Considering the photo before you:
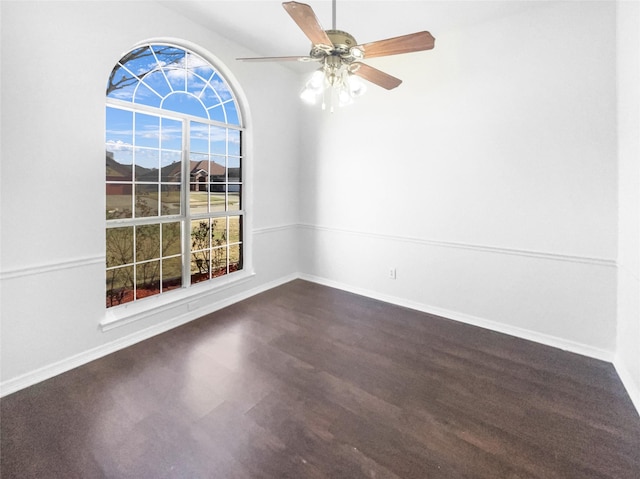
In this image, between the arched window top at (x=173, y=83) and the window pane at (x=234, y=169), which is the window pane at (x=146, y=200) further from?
the window pane at (x=234, y=169)

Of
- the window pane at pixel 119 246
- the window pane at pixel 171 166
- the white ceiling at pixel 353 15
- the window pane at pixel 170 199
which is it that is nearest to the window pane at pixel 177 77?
the white ceiling at pixel 353 15

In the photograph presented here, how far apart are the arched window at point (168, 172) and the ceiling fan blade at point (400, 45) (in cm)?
214

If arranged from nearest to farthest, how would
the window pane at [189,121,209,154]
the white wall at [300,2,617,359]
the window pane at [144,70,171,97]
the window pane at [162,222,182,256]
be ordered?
the white wall at [300,2,617,359] < the window pane at [144,70,171,97] < the window pane at [162,222,182,256] < the window pane at [189,121,209,154]

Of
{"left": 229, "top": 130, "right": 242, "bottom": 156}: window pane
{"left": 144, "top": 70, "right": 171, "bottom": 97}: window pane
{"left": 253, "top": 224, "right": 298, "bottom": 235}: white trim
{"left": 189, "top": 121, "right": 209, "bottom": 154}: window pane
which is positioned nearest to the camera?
{"left": 144, "top": 70, "right": 171, "bottom": 97}: window pane

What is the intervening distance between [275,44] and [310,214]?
2115mm

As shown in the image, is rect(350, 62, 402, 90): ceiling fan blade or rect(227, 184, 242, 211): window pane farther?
rect(227, 184, 242, 211): window pane

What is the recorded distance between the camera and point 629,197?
213cm

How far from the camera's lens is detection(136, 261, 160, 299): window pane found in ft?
9.61

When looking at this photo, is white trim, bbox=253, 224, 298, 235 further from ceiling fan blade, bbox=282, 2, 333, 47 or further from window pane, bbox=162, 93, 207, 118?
ceiling fan blade, bbox=282, 2, 333, 47

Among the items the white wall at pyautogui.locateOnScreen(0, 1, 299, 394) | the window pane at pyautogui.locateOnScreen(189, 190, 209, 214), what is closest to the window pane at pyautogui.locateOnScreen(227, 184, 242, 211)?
the window pane at pyautogui.locateOnScreen(189, 190, 209, 214)

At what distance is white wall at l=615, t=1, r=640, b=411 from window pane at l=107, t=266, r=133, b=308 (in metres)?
3.94

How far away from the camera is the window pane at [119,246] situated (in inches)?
106

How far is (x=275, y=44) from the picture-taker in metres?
3.42

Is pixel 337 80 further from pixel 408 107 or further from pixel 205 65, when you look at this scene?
pixel 205 65
